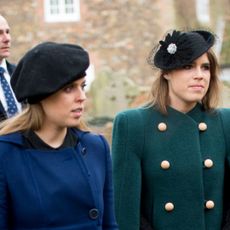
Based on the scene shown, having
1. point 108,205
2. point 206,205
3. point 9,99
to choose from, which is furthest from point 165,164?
point 9,99

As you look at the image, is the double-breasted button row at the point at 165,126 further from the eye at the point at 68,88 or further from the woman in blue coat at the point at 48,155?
the eye at the point at 68,88

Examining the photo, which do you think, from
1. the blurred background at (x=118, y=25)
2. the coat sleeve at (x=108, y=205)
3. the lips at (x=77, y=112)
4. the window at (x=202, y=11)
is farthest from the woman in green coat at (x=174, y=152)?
the window at (x=202, y=11)

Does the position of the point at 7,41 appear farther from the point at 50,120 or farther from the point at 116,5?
the point at 116,5

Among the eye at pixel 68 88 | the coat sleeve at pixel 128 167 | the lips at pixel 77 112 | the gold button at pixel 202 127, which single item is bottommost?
the coat sleeve at pixel 128 167

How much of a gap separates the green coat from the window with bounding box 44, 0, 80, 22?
648 inches

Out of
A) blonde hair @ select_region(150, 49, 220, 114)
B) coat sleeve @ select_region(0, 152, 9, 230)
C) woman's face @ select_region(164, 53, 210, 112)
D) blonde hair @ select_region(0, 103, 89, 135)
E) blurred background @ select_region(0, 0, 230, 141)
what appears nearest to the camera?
coat sleeve @ select_region(0, 152, 9, 230)

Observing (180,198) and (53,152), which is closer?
(53,152)

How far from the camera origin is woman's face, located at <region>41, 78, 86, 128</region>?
283 cm

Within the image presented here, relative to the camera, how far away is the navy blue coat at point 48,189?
2.77 m

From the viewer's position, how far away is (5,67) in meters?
4.81

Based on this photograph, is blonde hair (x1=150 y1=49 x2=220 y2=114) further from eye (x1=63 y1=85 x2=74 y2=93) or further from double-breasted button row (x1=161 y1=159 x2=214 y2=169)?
eye (x1=63 y1=85 x2=74 y2=93)

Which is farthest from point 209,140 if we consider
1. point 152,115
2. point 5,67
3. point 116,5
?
point 116,5

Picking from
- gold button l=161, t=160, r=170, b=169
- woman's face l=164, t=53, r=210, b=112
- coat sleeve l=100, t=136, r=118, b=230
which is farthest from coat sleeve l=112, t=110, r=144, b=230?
coat sleeve l=100, t=136, r=118, b=230

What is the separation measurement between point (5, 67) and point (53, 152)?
6.75ft
